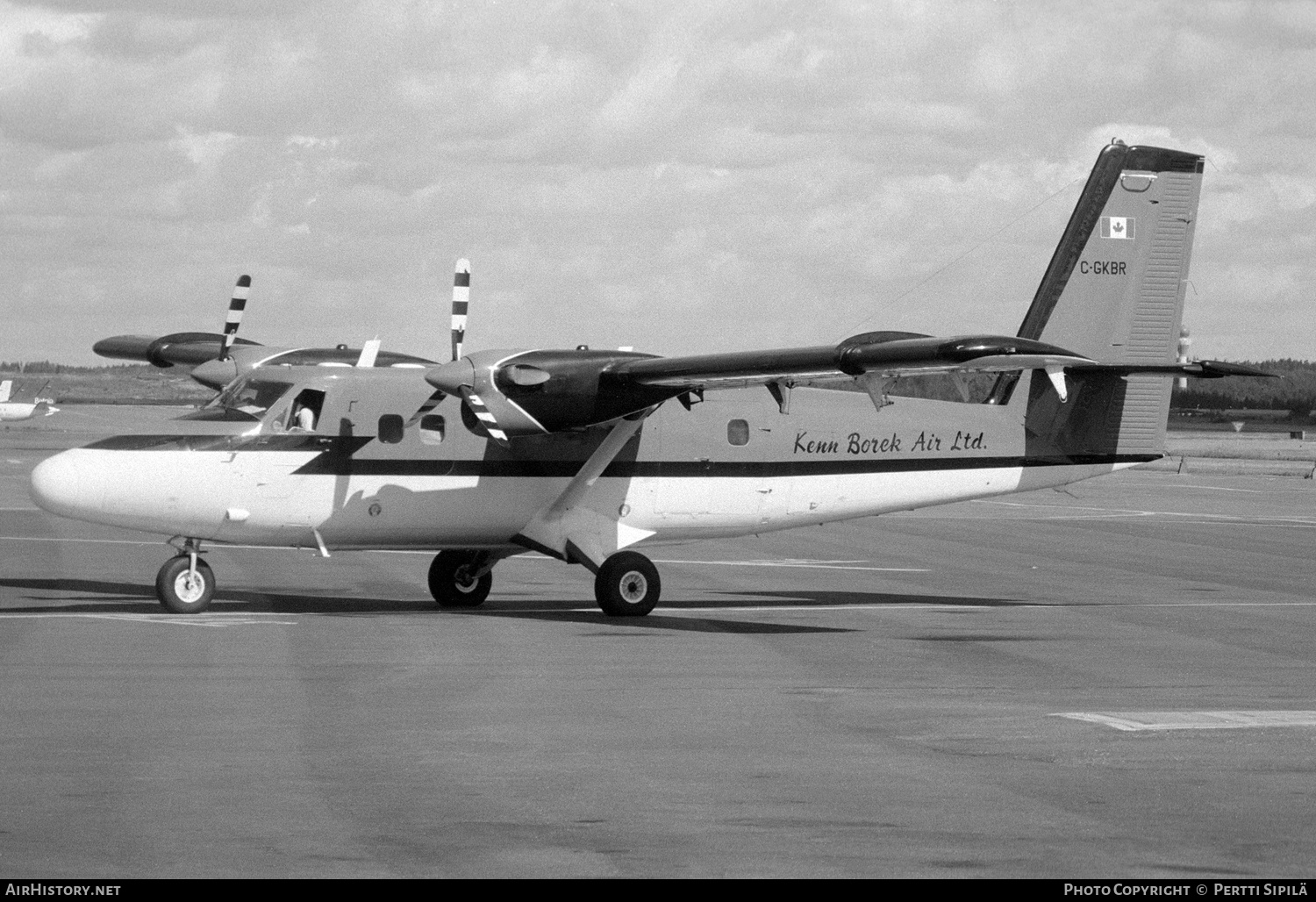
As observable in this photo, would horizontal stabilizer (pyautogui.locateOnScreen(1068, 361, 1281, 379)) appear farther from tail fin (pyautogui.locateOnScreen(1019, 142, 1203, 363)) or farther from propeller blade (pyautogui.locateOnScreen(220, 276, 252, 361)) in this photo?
propeller blade (pyautogui.locateOnScreen(220, 276, 252, 361))

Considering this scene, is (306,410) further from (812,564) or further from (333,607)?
(812,564)

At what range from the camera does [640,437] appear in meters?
21.1

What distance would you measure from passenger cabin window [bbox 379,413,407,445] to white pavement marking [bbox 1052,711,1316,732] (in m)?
9.60

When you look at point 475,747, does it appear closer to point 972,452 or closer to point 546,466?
point 546,466

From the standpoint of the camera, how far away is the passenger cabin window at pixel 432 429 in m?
20.3

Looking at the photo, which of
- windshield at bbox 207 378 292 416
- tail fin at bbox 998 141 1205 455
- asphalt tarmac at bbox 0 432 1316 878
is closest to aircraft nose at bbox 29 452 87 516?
asphalt tarmac at bbox 0 432 1316 878

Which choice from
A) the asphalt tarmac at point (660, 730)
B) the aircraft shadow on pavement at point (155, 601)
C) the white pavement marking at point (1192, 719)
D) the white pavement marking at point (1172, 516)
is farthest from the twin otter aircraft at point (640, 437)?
the white pavement marking at point (1172, 516)

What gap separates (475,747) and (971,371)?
347 inches

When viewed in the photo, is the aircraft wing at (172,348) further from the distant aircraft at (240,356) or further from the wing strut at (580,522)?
the wing strut at (580,522)

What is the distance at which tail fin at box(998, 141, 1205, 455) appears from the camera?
22578 millimetres

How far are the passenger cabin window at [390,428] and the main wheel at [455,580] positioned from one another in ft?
6.59

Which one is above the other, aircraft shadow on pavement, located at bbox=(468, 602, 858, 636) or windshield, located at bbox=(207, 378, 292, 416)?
windshield, located at bbox=(207, 378, 292, 416)

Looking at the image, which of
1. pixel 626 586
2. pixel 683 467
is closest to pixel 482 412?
pixel 626 586

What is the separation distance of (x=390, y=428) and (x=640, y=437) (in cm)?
312
